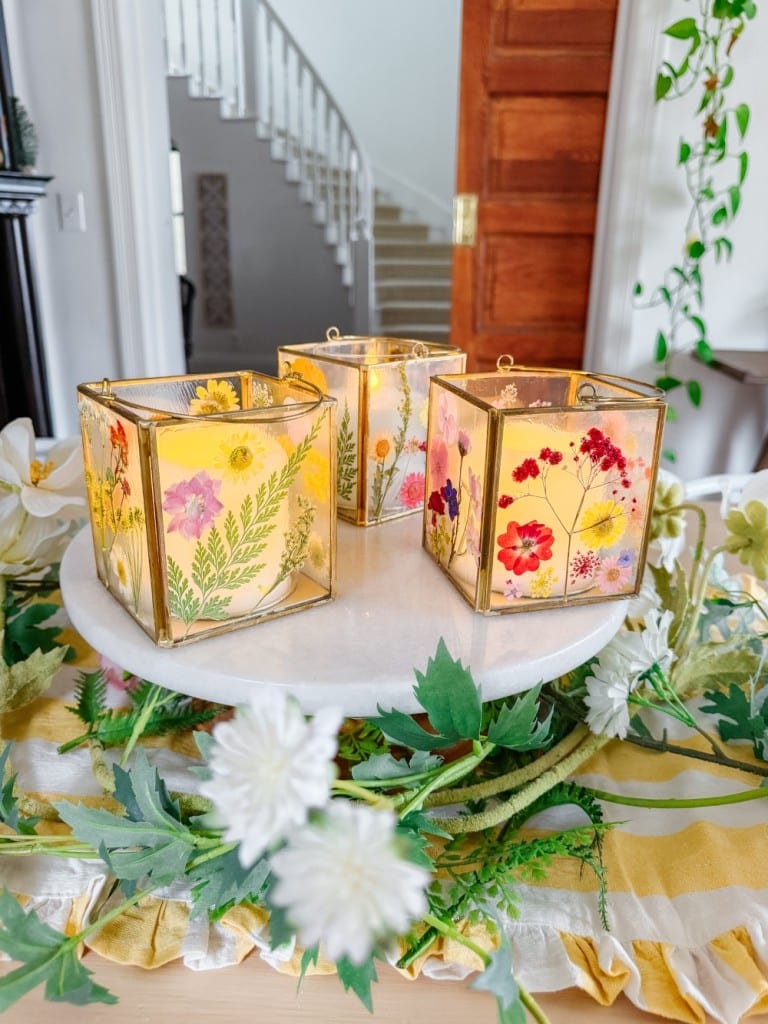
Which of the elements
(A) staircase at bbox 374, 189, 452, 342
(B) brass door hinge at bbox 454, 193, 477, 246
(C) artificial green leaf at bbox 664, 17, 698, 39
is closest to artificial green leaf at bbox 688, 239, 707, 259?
(C) artificial green leaf at bbox 664, 17, 698, 39

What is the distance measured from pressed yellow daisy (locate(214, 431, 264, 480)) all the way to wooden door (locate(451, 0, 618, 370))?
225 centimetres

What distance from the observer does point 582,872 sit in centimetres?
50

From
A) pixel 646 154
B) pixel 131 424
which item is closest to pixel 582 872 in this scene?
pixel 131 424

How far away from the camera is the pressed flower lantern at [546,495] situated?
0.53m

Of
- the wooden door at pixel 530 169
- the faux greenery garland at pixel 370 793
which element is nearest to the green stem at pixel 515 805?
the faux greenery garland at pixel 370 793

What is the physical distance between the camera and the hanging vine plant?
2107 mm

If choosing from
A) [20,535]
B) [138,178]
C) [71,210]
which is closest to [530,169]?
[138,178]

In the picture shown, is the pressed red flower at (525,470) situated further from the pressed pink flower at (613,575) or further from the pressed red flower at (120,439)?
the pressed red flower at (120,439)

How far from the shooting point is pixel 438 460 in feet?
2.06

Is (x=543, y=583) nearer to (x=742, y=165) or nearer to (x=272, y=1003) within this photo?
(x=272, y=1003)

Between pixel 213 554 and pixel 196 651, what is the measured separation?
0.06 metres

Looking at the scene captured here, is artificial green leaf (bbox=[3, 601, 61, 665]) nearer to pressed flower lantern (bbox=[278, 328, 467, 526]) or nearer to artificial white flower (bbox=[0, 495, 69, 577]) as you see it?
artificial white flower (bbox=[0, 495, 69, 577])

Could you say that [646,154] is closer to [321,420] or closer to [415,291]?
[321,420]

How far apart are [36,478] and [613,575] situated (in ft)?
1.62
